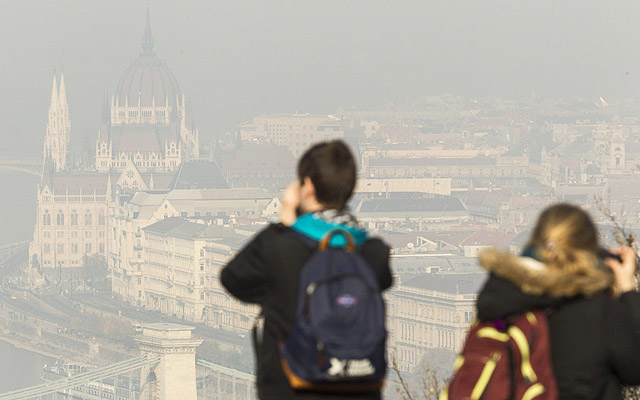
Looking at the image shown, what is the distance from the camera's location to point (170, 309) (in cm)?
5106

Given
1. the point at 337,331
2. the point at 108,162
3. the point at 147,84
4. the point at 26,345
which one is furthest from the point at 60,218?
the point at 337,331

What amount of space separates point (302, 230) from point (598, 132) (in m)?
71.2

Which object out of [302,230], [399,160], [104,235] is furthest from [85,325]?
[302,230]

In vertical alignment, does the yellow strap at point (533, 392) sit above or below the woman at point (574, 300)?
below

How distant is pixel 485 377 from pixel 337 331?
17 centimetres

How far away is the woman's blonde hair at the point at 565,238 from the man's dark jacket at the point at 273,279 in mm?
222

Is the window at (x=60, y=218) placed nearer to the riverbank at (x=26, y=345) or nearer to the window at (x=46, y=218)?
the window at (x=46, y=218)

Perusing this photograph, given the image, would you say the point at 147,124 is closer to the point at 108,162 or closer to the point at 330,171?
the point at 108,162

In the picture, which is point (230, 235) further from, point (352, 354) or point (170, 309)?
point (352, 354)

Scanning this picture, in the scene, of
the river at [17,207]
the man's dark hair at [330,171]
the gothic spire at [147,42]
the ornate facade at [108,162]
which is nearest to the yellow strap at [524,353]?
the man's dark hair at [330,171]

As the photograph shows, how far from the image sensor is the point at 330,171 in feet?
6.61

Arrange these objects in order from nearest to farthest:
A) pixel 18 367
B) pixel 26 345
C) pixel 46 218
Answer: pixel 18 367, pixel 26 345, pixel 46 218

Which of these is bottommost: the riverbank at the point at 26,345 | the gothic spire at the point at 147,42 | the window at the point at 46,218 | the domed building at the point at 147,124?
the riverbank at the point at 26,345

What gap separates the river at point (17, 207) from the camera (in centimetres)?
7150
